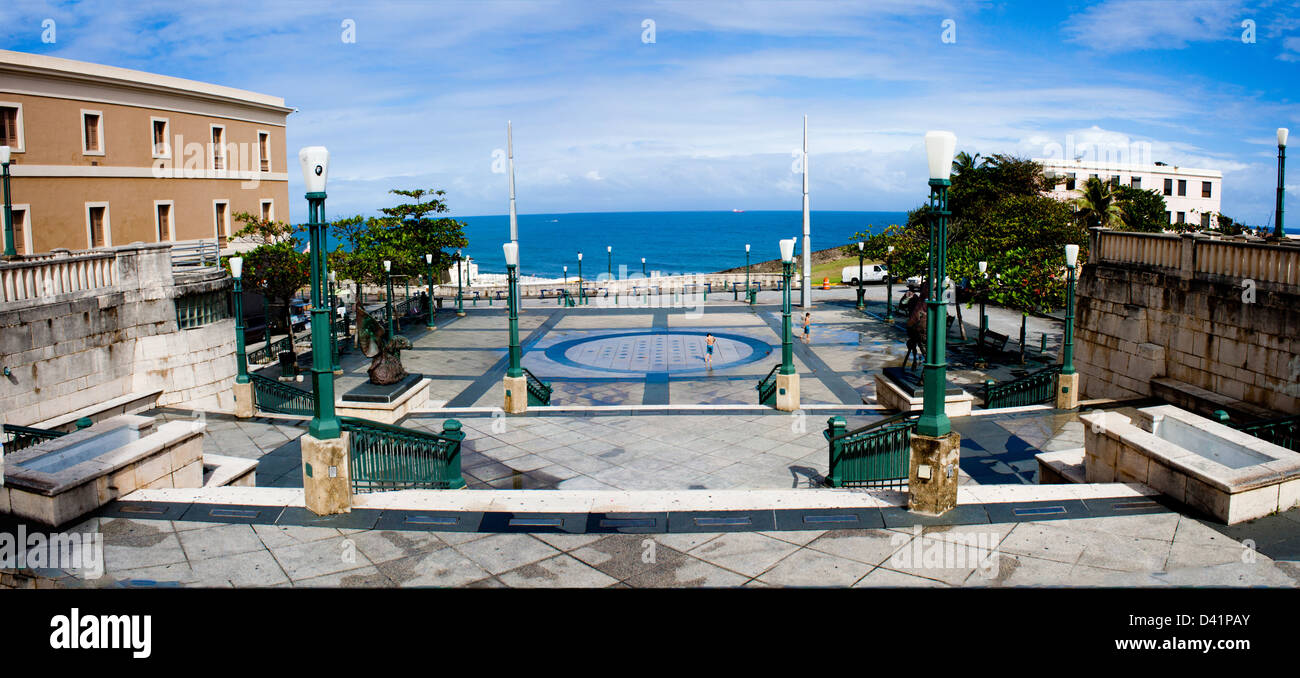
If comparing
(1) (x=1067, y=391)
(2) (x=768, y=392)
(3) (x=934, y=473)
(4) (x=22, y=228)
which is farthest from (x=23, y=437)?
(4) (x=22, y=228)

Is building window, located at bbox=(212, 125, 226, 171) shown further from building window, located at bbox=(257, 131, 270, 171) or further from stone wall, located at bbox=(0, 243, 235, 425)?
stone wall, located at bbox=(0, 243, 235, 425)

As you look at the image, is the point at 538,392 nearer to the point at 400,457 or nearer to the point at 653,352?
the point at 400,457

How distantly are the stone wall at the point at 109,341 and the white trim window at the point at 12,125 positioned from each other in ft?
44.9

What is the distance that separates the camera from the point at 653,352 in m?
28.9

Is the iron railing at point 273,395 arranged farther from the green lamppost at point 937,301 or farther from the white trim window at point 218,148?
the white trim window at point 218,148

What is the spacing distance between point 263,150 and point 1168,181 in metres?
75.3

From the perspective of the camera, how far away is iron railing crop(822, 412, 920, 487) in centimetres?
1010

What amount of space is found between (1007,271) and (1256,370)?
1190cm

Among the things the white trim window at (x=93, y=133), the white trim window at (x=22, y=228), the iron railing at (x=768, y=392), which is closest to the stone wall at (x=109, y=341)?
the white trim window at (x=22, y=228)

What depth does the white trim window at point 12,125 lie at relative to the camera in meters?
27.0

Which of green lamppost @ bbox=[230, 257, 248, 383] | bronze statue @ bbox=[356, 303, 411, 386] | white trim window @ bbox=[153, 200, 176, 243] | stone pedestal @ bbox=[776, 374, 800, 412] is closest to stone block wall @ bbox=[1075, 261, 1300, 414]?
stone pedestal @ bbox=[776, 374, 800, 412]
